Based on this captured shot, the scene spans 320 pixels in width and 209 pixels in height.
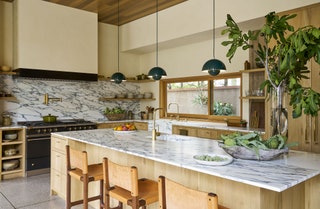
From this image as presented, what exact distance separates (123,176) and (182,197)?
0.63 meters

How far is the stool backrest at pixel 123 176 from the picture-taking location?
1921mm

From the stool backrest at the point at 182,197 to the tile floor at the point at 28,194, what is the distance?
212cm

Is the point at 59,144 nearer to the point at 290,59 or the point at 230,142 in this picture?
the point at 230,142

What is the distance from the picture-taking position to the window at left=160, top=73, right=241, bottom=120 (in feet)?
17.0

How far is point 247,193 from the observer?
5.78ft

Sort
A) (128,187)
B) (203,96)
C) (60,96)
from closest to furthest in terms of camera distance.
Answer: (128,187)
(60,96)
(203,96)

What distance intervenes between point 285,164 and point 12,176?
4629 mm

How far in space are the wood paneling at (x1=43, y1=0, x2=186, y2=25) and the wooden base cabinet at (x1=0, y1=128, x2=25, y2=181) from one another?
8.92ft

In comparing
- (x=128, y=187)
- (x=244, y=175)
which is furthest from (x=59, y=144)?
(x=244, y=175)

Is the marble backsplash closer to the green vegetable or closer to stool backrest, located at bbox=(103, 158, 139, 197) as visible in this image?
stool backrest, located at bbox=(103, 158, 139, 197)

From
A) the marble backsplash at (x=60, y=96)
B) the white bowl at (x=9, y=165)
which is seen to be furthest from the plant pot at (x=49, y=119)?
the white bowl at (x=9, y=165)

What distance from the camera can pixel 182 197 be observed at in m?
1.55

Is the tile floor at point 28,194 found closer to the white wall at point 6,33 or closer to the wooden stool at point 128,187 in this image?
the wooden stool at point 128,187

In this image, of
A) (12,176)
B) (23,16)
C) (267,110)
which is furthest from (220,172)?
(23,16)
